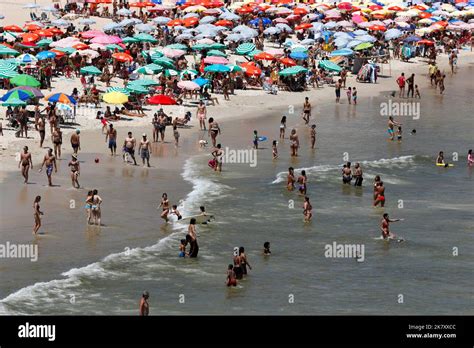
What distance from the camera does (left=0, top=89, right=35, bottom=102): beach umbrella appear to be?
1534 inches

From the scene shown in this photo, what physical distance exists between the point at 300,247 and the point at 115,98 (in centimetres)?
1582

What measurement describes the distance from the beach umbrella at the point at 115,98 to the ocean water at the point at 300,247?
14.5 feet

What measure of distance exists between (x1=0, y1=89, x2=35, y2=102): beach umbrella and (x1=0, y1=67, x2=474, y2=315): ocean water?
681 cm

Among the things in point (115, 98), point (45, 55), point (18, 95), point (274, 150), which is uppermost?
point (45, 55)

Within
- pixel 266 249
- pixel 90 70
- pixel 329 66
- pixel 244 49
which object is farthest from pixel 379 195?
pixel 244 49

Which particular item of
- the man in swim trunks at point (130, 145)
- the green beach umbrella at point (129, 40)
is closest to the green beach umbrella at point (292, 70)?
the green beach umbrella at point (129, 40)

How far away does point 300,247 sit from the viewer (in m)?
29.0

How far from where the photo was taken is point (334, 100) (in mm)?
53625

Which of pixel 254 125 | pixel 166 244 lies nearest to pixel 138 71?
pixel 254 125

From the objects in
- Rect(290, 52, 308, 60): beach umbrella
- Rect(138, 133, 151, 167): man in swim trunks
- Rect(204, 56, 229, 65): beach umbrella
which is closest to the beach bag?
Rect(138, 133, 151, 167): man in swim trunks

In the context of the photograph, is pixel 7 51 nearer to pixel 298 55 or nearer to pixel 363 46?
pixel 298 55

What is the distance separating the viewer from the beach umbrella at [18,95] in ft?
128

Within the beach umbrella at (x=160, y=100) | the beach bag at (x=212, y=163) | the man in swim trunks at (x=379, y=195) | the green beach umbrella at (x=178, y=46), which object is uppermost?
the green beach umbrella at (x=178, y=46)

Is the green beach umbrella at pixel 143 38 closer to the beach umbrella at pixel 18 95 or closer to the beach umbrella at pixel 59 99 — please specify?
the beach umbrella at pixel 59 99
